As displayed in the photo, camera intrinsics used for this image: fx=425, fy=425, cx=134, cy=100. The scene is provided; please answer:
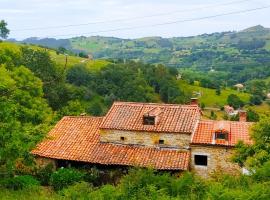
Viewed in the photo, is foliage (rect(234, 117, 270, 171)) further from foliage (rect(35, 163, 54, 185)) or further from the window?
foliage (rect(35, 163, 54, 185))

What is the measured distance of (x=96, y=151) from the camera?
109 feet

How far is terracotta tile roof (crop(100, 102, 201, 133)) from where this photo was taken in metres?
32.8

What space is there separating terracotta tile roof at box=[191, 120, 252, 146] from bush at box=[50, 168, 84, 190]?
898 cm

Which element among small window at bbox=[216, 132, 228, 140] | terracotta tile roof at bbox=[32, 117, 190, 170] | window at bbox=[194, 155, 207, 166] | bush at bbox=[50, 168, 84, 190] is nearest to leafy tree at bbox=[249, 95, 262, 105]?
small window at bbox=[216, 132, 228, 140]

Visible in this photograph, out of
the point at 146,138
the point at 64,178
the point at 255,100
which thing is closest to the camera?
the point at 64,178

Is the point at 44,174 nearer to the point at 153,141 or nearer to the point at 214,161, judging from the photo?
the point at 153,141

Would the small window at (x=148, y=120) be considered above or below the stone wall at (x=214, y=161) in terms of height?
above

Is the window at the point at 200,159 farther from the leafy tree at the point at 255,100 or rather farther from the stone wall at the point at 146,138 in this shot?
the leafy tree at the point at 255,100

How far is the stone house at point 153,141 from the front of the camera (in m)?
31.8

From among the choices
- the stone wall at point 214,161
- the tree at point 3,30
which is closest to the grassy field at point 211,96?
the tree at point 3,30

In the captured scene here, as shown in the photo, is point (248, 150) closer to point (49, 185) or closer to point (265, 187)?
point (265, 187)

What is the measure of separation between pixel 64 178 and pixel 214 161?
1117 centimetres

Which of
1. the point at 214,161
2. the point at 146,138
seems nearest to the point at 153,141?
the point at 146,138

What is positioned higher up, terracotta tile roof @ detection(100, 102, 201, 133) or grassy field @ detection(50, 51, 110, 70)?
terracotta tile roof @ detection(100, 102, 201, 133)
